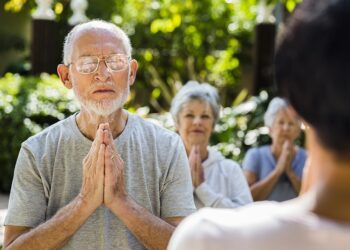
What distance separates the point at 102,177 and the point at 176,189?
0.99 ft

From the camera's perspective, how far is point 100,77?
3.26 metres

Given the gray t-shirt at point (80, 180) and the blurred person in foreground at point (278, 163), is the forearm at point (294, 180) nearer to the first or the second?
the blurred person in foreground at point (278, 163)

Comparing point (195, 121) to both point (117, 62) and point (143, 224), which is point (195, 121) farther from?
point (143, 224)

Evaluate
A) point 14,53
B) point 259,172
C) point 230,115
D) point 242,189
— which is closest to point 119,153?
point 242,189

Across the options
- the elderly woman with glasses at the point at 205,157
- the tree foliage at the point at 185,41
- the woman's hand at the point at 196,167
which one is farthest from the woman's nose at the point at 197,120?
the tree foliage at the point at 185,41

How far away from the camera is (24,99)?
1120 centimetres

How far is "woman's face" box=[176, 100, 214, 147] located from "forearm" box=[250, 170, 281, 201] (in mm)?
886

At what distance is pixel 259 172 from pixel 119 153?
3.39m

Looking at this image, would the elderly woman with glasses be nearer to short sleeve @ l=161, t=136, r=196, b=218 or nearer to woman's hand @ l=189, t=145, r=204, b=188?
woman's hand @ l=189, t=145, r=204, b=188

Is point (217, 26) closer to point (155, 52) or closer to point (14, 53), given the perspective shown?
point (155, 52)

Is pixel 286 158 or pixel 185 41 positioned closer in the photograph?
pixel 286 158

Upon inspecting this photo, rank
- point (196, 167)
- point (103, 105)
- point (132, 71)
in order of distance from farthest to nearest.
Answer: point (196, 167) < point (132, 71) < point (103, 105)

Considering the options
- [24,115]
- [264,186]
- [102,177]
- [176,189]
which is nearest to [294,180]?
[264,186]

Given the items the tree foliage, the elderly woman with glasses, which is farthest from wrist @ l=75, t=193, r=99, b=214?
the tree foliage
